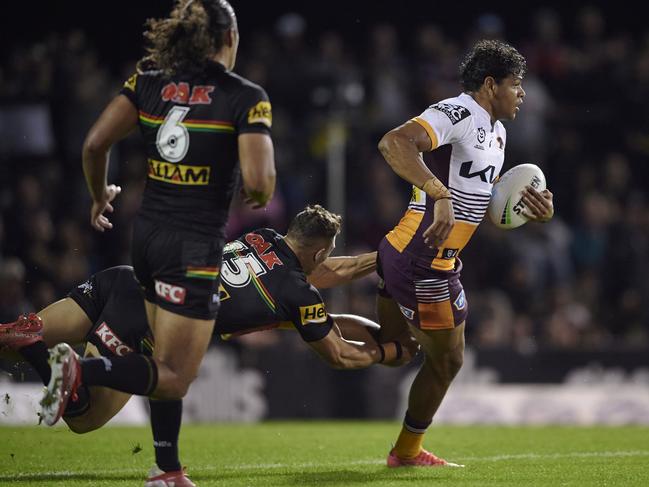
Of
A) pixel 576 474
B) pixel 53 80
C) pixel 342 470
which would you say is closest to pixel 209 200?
pixel 342 470

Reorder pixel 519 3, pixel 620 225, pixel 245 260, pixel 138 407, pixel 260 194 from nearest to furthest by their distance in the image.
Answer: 1. pixel 260 194
2. pixel 245 260
3. pixel 138 407
4. pixel 620 225
5. pixel 519 3

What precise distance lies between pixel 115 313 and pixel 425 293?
2028 millimetres

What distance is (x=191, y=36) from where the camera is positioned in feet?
18.9

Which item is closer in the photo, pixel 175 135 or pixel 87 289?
pixel 175 135

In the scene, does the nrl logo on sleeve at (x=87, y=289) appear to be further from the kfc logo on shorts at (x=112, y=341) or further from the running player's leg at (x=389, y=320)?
the running player's leg at (x=389, y=320)

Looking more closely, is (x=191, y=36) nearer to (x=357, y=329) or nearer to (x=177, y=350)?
(x=177, y=350)

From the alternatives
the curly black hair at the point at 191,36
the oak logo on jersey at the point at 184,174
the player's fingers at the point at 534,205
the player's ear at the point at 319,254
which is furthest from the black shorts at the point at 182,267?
the player's fingers at the point at 534,205

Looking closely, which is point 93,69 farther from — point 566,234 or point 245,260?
point 245,260

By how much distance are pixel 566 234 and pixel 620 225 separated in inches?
31.0

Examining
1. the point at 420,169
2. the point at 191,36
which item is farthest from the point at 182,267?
the point at 420,169

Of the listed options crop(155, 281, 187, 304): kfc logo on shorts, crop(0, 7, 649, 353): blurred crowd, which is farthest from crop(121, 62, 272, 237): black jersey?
crop(0, 7, 649, 353): blurred crowd

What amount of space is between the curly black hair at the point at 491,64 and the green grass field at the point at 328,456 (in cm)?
243

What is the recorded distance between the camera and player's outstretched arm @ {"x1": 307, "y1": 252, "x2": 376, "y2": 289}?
7863 millimetres

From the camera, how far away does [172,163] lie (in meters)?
5.75
